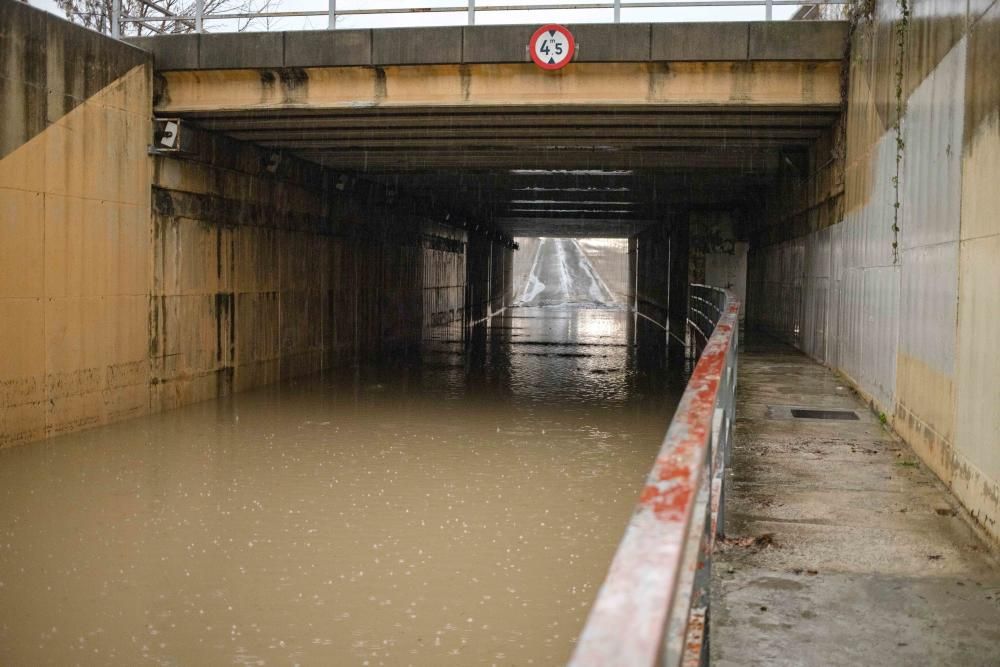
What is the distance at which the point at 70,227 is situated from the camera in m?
12.8

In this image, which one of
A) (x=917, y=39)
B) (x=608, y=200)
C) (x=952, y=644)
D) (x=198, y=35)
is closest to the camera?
(x=952, y=644)

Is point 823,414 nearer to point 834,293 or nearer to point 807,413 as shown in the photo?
point 807,413

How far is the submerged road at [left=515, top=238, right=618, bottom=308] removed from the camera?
6138 cm

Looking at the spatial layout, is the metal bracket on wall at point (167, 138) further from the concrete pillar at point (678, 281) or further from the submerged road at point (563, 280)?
the submerged road at point (563, 280)

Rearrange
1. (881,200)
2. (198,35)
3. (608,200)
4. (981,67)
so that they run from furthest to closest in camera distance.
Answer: (608,200) → (198,35) → (881,200) → (981,67)

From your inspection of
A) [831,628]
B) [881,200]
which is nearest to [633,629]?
[831,628]

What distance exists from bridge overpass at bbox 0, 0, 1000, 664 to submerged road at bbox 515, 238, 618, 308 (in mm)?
34321

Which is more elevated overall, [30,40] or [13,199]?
[30,40]

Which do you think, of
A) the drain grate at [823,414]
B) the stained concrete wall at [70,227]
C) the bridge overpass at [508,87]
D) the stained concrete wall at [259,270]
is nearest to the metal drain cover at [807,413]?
the drain grate at [823,414]

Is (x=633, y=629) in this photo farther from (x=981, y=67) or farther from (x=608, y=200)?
(x=608, y=200)

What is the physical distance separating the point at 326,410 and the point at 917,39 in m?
9.70

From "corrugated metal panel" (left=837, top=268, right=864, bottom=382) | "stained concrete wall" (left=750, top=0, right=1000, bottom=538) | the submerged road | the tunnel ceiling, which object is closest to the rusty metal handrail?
"stained concrete wall" (left=750, top=0, right=1000, bottom=538)

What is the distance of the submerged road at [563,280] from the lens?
201 ft

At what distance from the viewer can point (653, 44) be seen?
13586mm
